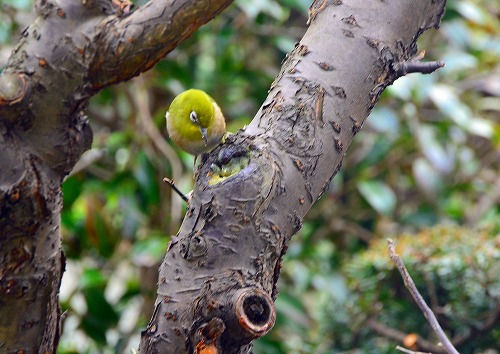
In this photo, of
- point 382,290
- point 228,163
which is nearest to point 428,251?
point 382,290

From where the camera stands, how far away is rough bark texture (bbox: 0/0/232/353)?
0.92 m

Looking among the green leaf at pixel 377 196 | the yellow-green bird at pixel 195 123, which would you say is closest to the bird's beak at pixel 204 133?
the yellow-green bird at pixel 195 123

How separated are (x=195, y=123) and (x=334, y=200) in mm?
1505

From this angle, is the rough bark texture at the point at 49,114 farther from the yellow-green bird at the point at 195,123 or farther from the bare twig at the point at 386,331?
the bare twig at the point at 386,331

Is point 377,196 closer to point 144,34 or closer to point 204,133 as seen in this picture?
point 204,133

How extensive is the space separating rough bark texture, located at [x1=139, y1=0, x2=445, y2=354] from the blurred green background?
813mm

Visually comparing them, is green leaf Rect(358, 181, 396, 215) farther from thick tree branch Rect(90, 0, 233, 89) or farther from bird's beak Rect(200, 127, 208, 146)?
thick tree branch Rect(90, 0, 233, 89)

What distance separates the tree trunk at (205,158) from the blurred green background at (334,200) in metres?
0.82

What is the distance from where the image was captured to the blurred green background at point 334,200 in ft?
5.58

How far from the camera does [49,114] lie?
0.97 meters

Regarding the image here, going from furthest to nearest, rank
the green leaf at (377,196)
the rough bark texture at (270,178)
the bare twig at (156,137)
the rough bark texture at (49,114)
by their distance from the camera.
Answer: the green leaf at (377,196) < the bare twig at (156,137) < the rough bark texture at (49,114) < the rough bark texture at (270,178)

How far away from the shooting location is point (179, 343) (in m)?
0.78

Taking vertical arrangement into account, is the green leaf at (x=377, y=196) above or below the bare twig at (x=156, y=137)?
below

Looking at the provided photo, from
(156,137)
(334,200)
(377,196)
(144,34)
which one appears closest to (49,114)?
(144,34)
